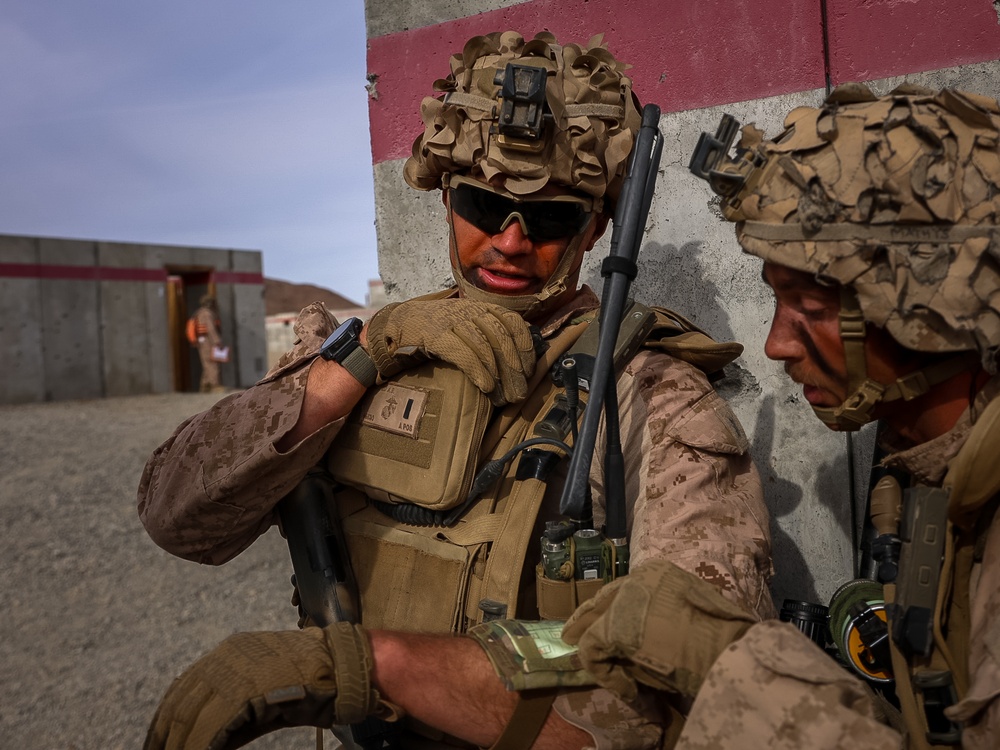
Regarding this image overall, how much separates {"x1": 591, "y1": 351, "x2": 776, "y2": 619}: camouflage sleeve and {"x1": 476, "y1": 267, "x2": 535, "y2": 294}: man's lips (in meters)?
0.35

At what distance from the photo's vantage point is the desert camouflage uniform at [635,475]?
1877mm

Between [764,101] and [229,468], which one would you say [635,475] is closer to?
[229,468]

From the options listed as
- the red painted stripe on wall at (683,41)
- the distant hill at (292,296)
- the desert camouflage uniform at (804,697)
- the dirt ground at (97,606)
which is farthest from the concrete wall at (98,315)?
the distant hill at (292,296)

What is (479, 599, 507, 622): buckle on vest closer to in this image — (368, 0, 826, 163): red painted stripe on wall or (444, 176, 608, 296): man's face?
(444, 176, 608, 296): man's face

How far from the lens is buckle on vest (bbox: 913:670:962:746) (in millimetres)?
1553

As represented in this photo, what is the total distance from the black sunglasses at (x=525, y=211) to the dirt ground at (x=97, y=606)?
2924 millimetres

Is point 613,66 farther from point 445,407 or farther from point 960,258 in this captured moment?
point 960,258

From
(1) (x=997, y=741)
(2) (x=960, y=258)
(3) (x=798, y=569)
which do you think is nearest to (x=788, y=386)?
(3) (x=798, y=569)

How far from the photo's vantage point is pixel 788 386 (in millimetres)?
2725

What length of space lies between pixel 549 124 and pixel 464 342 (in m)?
0.63

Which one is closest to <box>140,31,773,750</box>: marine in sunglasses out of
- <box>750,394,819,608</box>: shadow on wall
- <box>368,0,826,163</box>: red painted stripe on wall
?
<box>368,0,826,163</box>: red painted stripe on wall

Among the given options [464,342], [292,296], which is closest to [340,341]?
[464,342]

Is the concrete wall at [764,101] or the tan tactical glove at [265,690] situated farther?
the concrete wall at [764,101]

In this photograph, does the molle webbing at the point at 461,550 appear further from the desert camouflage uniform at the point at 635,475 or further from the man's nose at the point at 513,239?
the man's nose at the point at 513,239
